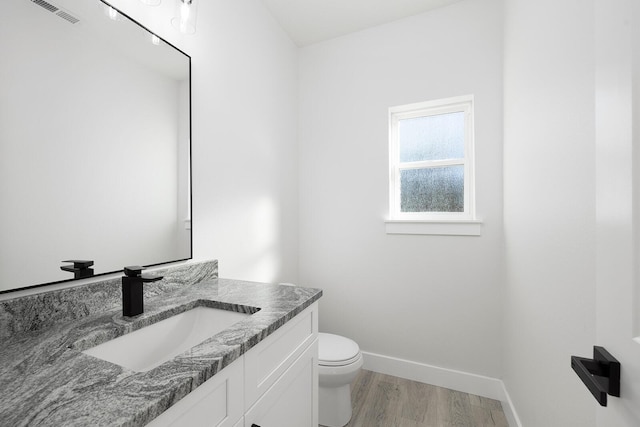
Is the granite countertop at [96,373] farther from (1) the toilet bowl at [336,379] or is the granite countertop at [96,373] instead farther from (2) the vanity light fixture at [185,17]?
(2) the vanity light fixture at [185,17]

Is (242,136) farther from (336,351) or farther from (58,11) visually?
(336,351)

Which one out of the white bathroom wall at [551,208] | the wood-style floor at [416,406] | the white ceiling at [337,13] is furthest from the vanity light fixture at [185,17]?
the wood-style floor at [416,406]

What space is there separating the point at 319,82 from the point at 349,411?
2.42 metres

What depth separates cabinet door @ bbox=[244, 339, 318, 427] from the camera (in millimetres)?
806

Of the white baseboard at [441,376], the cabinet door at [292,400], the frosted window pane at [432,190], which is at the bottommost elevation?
the white baseboard at [441,376]

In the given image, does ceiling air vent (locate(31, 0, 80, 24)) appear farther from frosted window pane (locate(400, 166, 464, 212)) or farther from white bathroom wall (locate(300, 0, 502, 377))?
frosted window pane (locate(400, 166, 464, 212))

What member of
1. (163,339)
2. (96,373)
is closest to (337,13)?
(163,339)

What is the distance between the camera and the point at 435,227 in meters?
1.96

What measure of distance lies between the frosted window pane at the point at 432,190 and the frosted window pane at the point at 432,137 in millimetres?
111

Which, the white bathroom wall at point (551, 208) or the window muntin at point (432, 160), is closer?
the white bathroom wall at point (551, 208)

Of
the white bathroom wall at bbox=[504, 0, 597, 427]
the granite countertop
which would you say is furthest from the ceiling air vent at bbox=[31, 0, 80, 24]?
the white bathroom wall at bbox=[504, 0, 597, 427]

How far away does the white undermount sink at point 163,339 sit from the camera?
79 centimetres

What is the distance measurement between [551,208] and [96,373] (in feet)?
4.78

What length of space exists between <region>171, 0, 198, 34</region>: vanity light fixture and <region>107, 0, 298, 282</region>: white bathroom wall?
0.10ft
